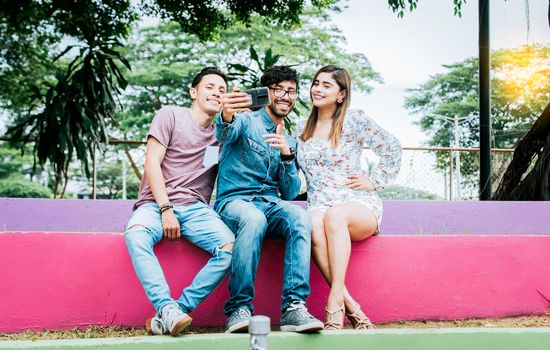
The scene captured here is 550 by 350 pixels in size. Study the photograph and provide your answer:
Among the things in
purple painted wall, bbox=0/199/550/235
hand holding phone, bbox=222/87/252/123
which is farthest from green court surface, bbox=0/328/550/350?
purple painted wall, bbox=0/199/550/235

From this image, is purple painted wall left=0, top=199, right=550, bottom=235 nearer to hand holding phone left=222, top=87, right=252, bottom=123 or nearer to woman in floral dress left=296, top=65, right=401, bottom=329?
woman in floral dress left=296, top=65, right=401, bottom=329

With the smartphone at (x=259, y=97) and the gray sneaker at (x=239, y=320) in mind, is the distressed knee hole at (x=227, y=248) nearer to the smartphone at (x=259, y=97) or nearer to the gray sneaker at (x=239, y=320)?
the gray sneaker at (x=239, y=320)

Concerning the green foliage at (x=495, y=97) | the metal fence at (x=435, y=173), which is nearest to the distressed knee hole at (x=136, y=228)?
the metal fence at (x=435, y=173)

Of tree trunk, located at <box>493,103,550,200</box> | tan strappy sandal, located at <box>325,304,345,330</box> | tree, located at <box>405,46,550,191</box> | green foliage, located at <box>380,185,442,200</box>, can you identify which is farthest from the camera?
tree, located at <box>405,46,550,191</box>

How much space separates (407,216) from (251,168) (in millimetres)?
2031

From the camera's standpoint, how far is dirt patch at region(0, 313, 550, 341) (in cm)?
263

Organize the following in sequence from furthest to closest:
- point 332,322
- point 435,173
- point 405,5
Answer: point 435,173 < point 405,5 < point 332,322

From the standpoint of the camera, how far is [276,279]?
2.88 m

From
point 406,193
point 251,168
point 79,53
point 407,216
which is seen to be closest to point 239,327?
point 251,168

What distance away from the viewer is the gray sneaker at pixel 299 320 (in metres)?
2.35

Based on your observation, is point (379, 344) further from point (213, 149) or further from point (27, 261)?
point (27, 261)

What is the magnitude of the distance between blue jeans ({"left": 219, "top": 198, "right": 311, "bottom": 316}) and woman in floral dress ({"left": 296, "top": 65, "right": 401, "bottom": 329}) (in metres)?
0.15

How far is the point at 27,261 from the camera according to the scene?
2.71 m

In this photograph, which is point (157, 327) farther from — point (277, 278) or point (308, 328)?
point (277, 278)
